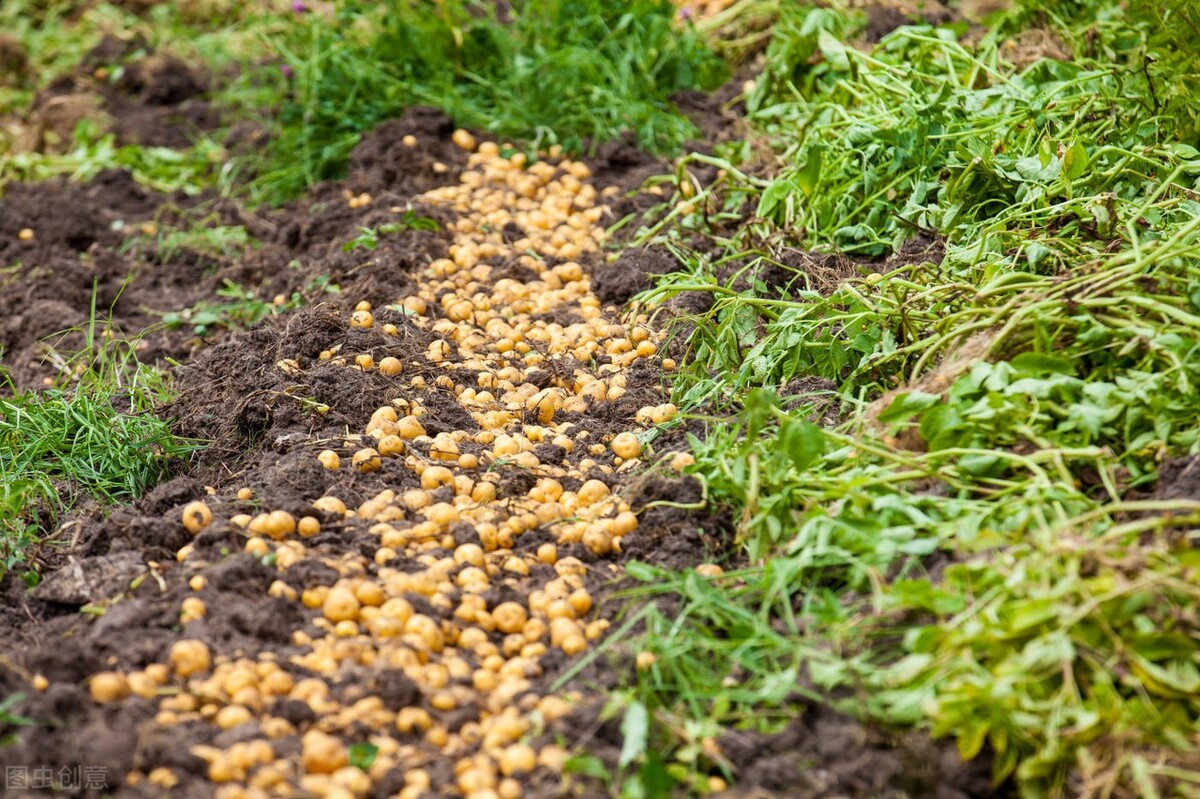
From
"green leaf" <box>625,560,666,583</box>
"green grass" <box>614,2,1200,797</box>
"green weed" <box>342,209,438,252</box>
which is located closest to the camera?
"green grass" <box>614,2,1200,797</box>

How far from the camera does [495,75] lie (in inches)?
203

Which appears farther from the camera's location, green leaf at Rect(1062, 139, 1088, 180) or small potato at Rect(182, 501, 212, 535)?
green leaf at Rect(1062, 139, 1088, 180)

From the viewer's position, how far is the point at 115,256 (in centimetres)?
466

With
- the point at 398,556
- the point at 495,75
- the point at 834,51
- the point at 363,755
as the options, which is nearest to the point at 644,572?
the point at 398,556

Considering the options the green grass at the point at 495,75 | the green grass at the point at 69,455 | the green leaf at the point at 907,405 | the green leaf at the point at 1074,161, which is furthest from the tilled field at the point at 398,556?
the green leaf at the point at 1074,161

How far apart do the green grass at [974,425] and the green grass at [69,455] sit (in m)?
1.59

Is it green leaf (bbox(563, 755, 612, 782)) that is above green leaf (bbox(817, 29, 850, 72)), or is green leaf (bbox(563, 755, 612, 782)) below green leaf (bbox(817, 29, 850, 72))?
below

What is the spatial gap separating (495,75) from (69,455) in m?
2.71

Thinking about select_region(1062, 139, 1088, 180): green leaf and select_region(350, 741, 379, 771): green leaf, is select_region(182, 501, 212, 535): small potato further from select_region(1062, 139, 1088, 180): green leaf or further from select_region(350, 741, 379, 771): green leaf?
select_region(1062, 139, 1088, 180): green leaf

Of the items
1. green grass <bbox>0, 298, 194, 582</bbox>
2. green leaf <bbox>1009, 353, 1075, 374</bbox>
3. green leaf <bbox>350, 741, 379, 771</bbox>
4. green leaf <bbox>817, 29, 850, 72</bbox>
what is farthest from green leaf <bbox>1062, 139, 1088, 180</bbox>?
green grass <bbox>0, 298, 194, 582</bbox>

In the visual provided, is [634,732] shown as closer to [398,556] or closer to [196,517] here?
[398,556]

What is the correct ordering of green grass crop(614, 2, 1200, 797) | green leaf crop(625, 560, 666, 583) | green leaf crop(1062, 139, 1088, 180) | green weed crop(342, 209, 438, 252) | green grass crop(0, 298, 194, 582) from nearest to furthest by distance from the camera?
green grass crop(614, 2, 1200, 797)
green leaf crop(625, 560, 666, 583)
green grass crop(0, 298, 194, 582)
green leaf crop(1062, 139, 1088, 180)
green weed crop(342, 209, 438, 252)

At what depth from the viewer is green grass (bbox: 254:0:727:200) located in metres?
4.84

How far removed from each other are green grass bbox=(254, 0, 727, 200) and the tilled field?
76 centimetres
